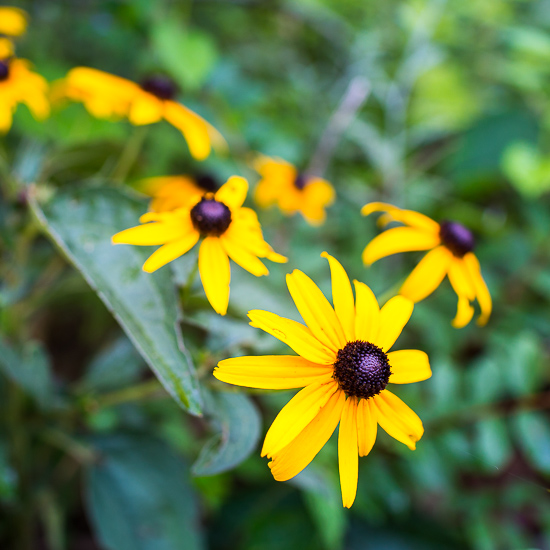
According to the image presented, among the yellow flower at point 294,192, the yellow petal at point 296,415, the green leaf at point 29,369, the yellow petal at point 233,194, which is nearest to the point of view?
the yellow petal at point 296,415

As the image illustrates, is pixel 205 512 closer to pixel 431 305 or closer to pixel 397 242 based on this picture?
pixel 431 305

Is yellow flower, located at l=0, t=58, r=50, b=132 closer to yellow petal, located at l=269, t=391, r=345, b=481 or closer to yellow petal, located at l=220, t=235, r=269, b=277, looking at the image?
yellow petal, located at l=220, t=235, r=269, b=277

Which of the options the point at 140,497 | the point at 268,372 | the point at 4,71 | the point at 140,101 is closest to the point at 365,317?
the point at 268,372

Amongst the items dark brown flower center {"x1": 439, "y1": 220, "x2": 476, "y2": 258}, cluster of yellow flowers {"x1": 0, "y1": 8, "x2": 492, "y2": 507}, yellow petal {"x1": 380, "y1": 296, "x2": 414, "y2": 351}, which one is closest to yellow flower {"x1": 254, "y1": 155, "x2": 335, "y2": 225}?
cluster of yellow flowers {"x1": 0, "y1": 8, "x2": 492, "y2": 507}

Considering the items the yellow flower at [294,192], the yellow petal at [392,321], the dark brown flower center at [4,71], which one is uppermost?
the yellow petal at [392,321]

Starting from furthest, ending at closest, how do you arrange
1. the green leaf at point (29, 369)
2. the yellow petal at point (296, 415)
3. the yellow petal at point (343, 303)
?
the green leaf at point (29, 369), the yellow petal at point (343, 303), the yellow petal at point (296, 415)

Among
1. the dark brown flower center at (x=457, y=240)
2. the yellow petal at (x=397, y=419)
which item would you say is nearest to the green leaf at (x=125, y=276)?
the yellow petal at (x=397, y=419)

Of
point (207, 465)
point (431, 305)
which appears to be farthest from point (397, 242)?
point (431, 305)

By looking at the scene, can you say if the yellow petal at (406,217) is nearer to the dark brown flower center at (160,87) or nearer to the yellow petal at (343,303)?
the yellow petal at (343,303)
